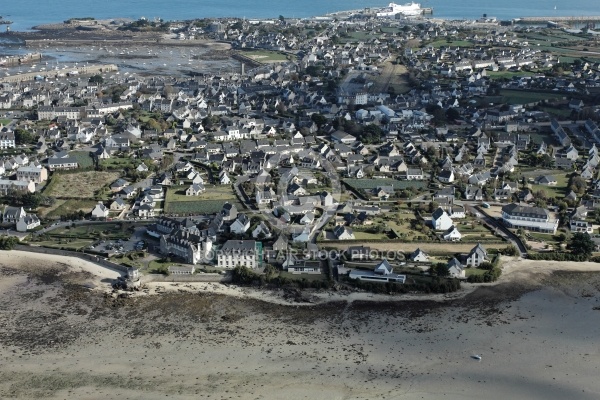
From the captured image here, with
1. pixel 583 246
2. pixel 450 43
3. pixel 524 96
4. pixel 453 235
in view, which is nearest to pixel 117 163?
pixel 453 235

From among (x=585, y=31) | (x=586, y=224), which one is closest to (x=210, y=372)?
(x=586, y=224)

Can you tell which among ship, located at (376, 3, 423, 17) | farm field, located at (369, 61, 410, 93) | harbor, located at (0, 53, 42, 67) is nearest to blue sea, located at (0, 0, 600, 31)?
ship, located at (376, 3, 423, 17)

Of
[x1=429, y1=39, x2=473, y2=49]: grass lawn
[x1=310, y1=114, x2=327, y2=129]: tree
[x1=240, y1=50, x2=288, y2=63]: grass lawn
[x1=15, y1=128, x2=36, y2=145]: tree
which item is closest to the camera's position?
[x1=15, y1=128, x2=36, y2=145]: tree

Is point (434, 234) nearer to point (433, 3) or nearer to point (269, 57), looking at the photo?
point (269, 57)

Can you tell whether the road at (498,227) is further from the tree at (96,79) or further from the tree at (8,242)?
the tree at (96,79)

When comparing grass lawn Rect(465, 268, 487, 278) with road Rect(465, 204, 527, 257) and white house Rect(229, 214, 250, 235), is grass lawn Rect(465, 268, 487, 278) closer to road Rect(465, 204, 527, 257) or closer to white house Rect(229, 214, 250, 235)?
road Rect(465, 204, 527, 257)
